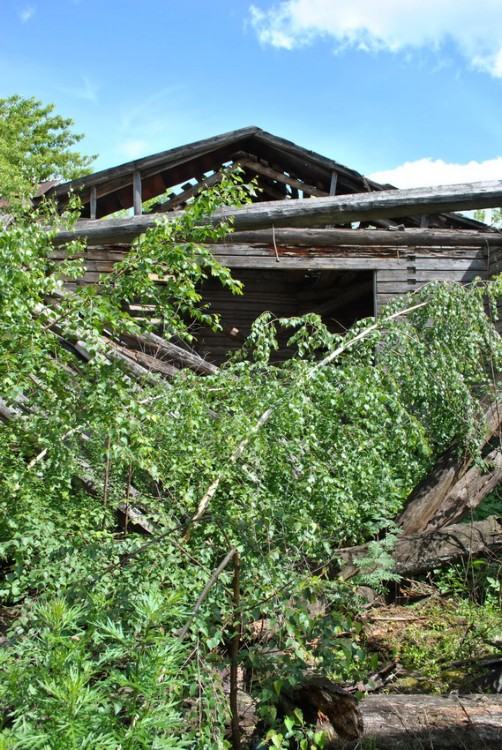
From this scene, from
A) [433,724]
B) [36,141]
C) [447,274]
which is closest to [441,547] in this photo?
[433,724]

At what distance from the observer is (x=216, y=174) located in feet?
32.7

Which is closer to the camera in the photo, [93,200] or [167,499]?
[167,499]

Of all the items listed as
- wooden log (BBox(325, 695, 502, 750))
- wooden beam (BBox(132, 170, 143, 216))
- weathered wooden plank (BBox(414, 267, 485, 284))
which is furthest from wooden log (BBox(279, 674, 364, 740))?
weathered wooden plank (BBox(414, 267, 485, 284))

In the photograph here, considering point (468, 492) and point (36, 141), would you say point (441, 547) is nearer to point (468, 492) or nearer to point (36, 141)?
point (468, 492)

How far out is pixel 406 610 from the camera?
18.1 feet

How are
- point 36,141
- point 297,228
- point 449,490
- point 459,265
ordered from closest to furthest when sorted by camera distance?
point 449,490, point 297,228, point 459,265, point 36,141

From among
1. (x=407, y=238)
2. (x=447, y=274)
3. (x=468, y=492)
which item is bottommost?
(x=468, y=492)

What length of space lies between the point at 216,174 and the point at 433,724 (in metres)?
8.18

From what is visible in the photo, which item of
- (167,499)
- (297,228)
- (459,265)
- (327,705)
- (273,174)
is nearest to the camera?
(327,705)

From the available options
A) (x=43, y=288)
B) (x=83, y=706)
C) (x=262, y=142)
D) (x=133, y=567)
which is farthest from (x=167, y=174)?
(x=83, y=706)

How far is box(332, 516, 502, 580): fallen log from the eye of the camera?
225 inches

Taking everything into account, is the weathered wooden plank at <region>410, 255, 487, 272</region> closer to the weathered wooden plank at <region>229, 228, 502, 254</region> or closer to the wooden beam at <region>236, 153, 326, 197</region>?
the weathered wooden plank at <region>229, 228, 502, 254</region>

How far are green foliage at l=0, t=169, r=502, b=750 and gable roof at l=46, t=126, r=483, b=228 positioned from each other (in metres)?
4.70

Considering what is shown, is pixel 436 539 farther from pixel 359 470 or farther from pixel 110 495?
pixel 110 495
